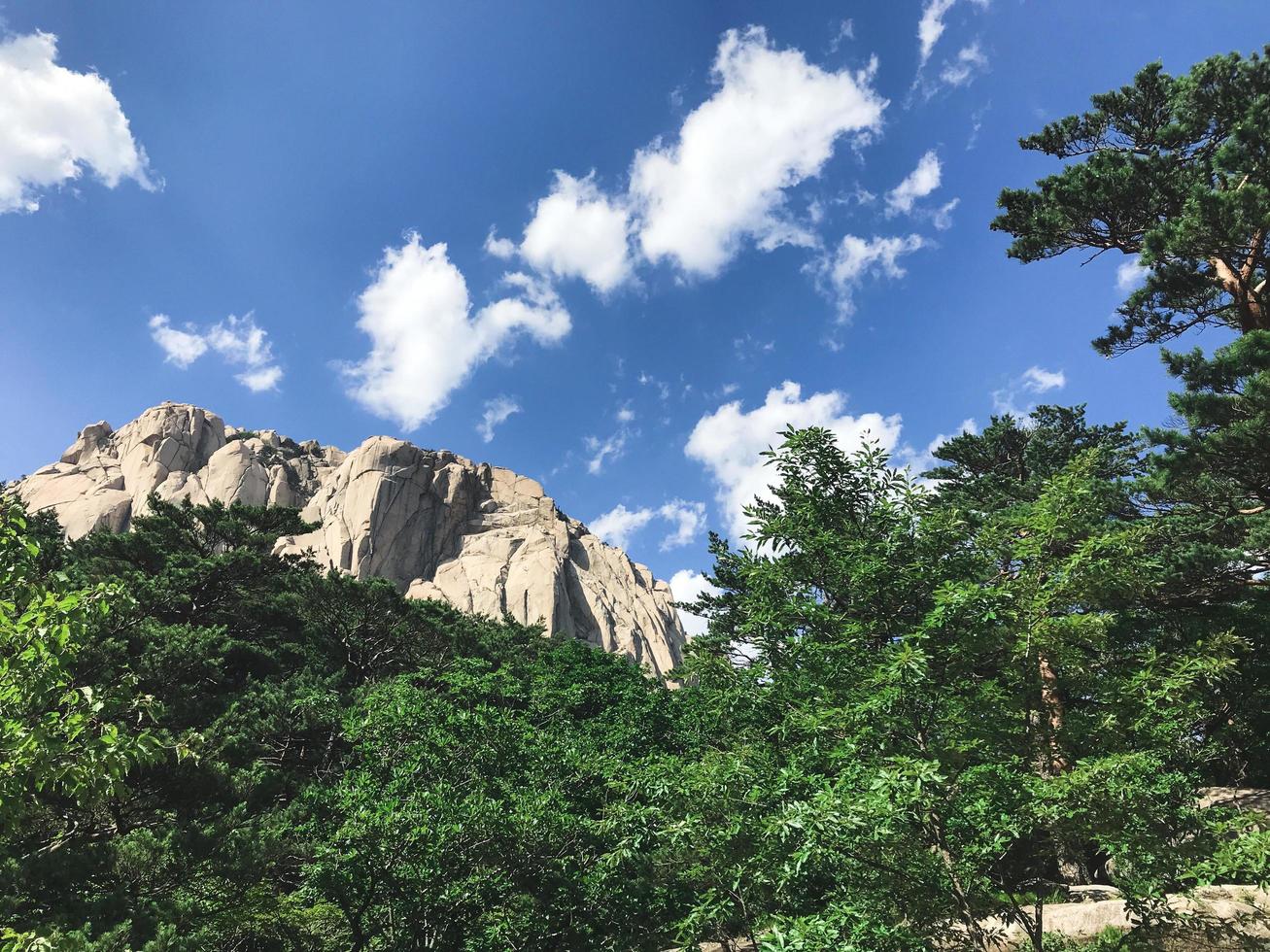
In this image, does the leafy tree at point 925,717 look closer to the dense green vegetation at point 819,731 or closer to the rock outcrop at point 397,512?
the dense green vegetation at point 819,731

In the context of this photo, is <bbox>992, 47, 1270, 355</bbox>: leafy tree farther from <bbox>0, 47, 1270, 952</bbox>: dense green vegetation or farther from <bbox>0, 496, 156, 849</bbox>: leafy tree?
<bbox>0, 496, 156, 849</bbox>: leafy tree

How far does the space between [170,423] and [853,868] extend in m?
83.5

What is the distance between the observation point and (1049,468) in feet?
75.0

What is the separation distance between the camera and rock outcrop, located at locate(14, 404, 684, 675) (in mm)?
61812

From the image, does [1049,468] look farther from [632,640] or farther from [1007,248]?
[632,640]

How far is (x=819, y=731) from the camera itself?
22.0 ft

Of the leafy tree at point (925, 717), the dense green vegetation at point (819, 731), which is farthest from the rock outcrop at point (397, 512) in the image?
the leafy tree at point (925, 717)

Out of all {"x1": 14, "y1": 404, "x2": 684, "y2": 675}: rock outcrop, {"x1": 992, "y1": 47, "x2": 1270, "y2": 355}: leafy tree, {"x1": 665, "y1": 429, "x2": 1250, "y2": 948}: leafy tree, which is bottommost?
{"x1": 665, "y1": 429, "x2": 1250, "y2": 948}: leafy tree

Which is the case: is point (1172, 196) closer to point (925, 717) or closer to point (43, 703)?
point (925, 717)

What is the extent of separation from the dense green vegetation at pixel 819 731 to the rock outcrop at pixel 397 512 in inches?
1540

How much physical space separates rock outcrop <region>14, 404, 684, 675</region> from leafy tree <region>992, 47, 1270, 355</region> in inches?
2036

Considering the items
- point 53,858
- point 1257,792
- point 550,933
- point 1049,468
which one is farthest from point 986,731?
point 1049,468

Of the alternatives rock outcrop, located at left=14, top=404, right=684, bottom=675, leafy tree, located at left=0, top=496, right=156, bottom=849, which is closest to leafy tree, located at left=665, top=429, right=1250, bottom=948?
leafy tree, located at left=0, top=496, right=156, bottom=849

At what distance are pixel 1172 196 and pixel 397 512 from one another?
6203cm
